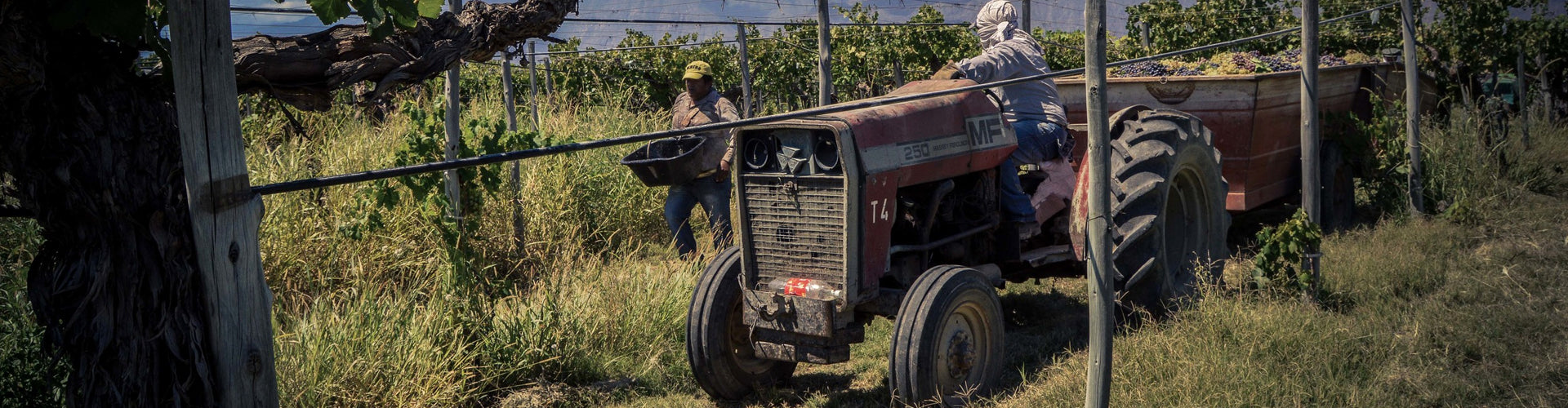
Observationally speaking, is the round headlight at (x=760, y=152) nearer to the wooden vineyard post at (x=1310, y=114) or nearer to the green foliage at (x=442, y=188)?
the green foliage at (x=442, y=188)

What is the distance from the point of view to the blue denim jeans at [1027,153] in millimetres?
5105

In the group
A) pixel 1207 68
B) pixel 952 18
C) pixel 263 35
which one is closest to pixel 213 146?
pixel 263 35

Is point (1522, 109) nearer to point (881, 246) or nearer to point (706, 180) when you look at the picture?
point (706, 180)

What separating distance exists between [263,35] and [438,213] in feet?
7.91

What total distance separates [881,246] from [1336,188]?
17.6 feet

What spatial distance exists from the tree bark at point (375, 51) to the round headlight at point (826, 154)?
1.09 m

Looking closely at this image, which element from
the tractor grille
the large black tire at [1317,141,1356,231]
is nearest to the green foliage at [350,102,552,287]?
the tractor grille

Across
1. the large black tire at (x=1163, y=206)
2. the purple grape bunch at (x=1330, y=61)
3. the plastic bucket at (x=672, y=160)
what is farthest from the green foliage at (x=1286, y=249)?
the purple grape bunch at (x=1330, y=61)

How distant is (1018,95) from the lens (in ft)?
17.5

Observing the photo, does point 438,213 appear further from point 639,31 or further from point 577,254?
point 639,31

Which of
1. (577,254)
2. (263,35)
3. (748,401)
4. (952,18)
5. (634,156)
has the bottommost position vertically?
(748,401)

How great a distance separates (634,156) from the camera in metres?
6.58

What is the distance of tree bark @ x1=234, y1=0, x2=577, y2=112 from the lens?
283cm

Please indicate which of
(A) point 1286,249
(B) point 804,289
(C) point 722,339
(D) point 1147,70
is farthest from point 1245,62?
(C) point 722,339
